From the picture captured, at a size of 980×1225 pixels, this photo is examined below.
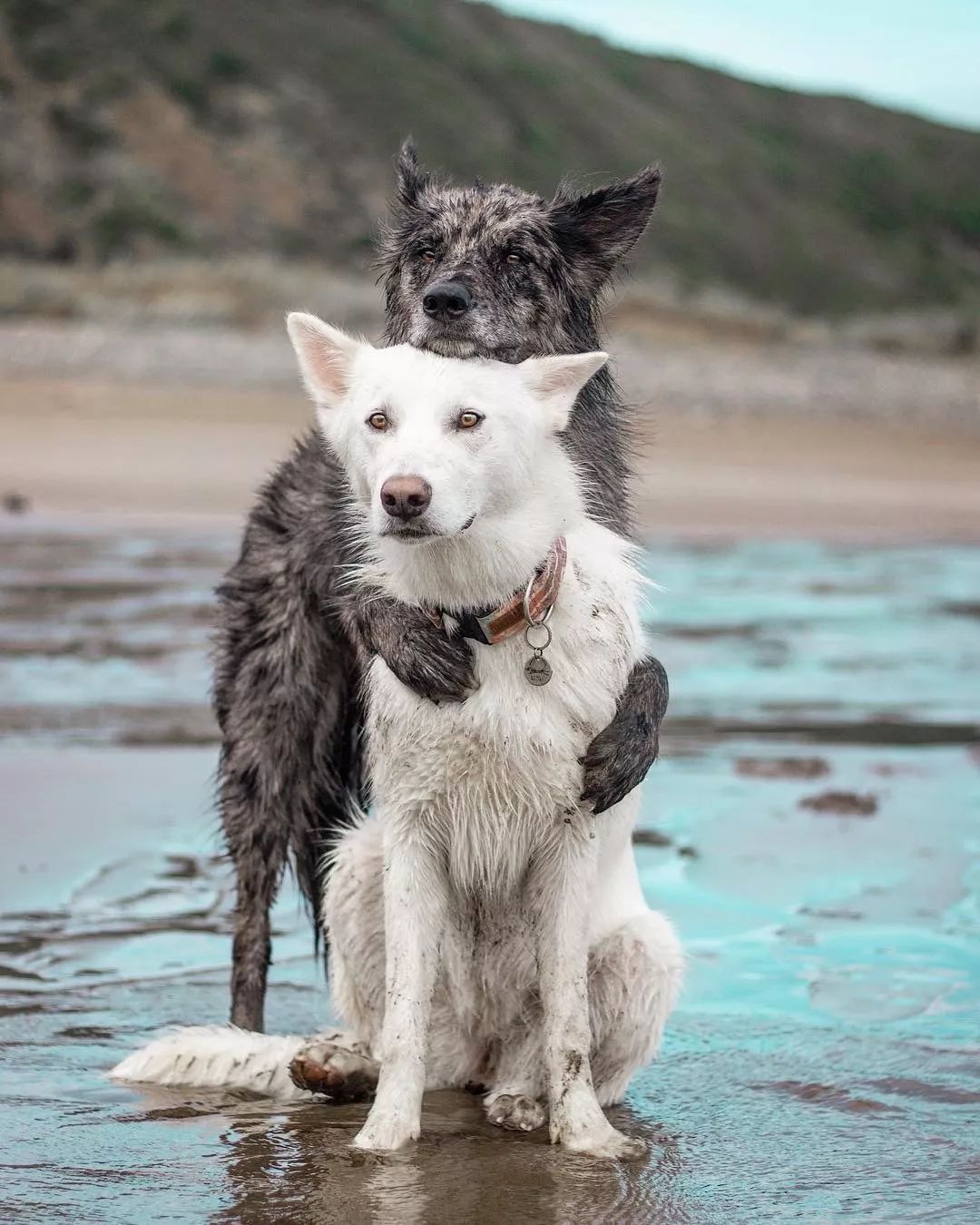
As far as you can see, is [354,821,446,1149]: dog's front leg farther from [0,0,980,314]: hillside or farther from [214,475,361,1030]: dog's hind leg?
[0,0,980,314]: hillside

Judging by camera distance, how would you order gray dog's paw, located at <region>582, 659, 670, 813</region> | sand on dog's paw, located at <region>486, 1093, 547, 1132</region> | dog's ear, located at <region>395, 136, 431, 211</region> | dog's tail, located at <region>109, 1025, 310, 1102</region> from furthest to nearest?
dog's ear, located at <region>395, 136, 431, 211</region>
dog's tail, located at <region>109, 1025, 310, 1102</region>
sand on dog's paw, located at <region>486, 1093, 547, 1132</region>
gray dog's paw, located at <region>582, 659, 670, 813</region>

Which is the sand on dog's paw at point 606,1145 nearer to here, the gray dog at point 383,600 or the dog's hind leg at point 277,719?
the gray dog at point 383,600

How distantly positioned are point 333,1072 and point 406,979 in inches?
16.5

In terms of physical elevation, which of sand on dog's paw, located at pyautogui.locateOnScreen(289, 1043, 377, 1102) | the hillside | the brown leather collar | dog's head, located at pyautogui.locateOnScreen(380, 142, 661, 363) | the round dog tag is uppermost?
the hillside

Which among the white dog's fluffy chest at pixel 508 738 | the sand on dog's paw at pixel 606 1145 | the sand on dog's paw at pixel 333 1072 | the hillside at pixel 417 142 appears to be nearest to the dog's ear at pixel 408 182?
the white dog's fluffy chest at pixel 508 738

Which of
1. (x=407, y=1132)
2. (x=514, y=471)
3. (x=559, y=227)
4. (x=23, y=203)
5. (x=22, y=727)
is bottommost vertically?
(x=407, y=1132)

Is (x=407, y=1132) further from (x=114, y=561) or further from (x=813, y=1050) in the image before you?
(x=114, y=561)

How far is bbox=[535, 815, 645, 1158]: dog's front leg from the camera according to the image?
4.42 meters

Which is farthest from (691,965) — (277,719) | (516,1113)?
(277,719)

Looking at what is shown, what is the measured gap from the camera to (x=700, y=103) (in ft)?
228

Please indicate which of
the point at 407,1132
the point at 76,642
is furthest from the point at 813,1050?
the point at 76,642

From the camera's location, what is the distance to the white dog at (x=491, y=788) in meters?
4.12

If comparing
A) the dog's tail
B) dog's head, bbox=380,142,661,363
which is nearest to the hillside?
dog's head, bbox=380,142,661,363

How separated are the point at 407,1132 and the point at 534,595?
50.1 inches
